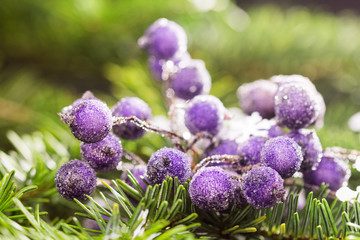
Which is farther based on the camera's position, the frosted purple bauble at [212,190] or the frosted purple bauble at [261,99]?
the frosted purple bauble at [261,99]

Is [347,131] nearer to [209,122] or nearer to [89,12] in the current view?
[209,122]

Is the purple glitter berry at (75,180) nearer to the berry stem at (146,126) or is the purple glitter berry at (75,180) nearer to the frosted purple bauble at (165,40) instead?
the berry stem at (146,126)

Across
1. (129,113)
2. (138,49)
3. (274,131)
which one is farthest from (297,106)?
(138,49)

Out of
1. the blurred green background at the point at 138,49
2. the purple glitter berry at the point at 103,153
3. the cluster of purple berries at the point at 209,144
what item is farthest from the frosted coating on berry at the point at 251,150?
the blurred green background at the point at 138,49

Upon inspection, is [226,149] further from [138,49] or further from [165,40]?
[138,49]

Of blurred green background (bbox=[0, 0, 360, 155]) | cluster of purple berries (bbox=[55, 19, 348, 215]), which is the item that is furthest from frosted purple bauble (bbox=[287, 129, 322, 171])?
blurred green background (bbox=[0, 0, 360, 155])

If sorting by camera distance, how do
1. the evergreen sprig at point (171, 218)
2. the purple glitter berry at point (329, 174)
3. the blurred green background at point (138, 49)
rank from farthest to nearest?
the blurred green background at point (138, 49)
the purple glitter berry at point (329, 174)
the evergreen sprig at point (171, 218)

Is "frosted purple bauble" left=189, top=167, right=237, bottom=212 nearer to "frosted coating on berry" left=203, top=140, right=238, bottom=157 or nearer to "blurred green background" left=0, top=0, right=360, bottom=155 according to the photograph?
"frosted coating on berry" left=203, top=140, right=238, bottom=157
